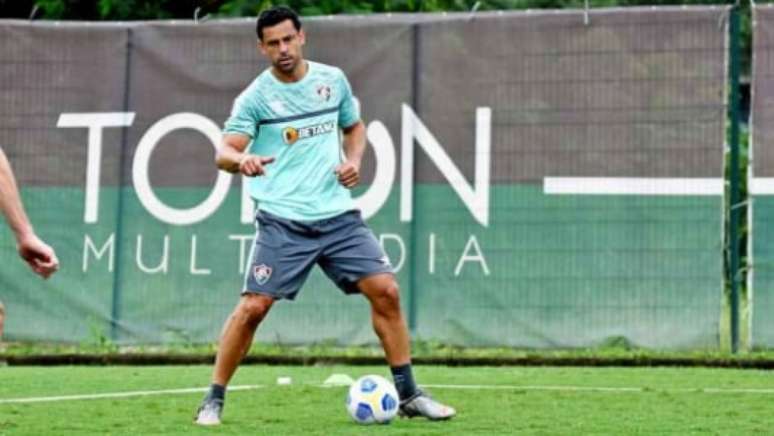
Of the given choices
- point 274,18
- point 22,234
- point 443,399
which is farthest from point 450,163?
point 22,234

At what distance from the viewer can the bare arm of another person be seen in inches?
235

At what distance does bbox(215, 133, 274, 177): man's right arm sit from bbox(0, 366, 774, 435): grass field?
1.21 meters

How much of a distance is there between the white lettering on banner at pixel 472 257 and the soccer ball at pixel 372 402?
17.8ft

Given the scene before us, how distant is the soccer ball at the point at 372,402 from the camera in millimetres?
9047

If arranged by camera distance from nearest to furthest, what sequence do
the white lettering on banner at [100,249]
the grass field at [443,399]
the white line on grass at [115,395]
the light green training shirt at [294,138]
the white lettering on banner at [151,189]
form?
the grass field at [443,399] < the light green training shirt at [294,138] < the white line on grass at [115,395] < the white lettering on banner at [151,189] < the white lettering on banner at [100,249]

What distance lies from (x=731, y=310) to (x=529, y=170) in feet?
6.04

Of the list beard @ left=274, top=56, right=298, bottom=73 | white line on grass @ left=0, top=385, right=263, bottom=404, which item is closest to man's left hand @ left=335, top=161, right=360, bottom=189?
beard @ left=274, top=56, right=298, bottom=73

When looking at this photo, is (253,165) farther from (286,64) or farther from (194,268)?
(194,268)

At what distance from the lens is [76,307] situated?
15242 mm

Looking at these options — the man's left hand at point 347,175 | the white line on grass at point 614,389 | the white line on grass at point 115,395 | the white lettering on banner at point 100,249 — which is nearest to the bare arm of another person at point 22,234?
the man's left hand at point 347,175

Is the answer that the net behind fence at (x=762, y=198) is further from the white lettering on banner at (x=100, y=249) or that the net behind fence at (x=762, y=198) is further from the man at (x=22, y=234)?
the man at (x=22, y=234)

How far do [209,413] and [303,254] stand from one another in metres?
0.95

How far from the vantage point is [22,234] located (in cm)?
600

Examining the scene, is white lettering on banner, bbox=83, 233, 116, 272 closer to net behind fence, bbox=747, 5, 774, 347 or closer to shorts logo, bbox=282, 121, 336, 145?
net behind fence, bbox=747, 5, 774, 347
